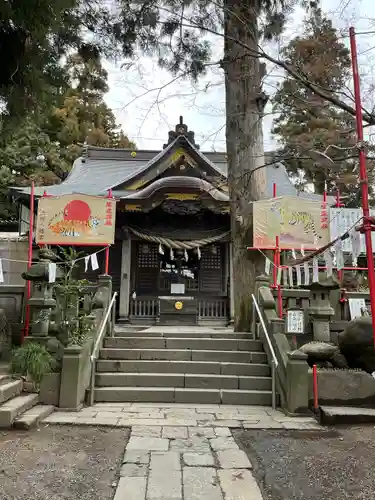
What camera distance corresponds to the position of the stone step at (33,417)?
528cm

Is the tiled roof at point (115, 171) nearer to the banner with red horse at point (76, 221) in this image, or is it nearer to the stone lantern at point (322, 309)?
the banner with red horse at point (76, 221)

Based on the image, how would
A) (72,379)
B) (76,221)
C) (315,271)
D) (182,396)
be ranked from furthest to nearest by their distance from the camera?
(76,221), (315,271), (182,396), (72,379)

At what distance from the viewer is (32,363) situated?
6.54 meters

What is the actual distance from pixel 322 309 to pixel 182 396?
3032 mm

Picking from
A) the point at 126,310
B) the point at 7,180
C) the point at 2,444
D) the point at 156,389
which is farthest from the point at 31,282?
the point at 7,180

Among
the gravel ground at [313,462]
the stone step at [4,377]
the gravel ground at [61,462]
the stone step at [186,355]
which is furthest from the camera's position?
the stone step at [186,355]

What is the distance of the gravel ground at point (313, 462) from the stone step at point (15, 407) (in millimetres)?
2916

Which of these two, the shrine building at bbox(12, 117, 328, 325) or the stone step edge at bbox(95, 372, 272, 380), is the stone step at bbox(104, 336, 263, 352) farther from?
the shrine building at bbox(12, 117, 328, 325)

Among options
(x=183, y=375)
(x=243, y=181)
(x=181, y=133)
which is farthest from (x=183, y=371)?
(x=181, y=133)

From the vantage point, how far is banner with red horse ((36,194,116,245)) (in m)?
10.7

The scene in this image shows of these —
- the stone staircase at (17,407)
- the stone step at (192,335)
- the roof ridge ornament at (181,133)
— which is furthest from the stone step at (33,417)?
the roof ridge ornament at (181,133)

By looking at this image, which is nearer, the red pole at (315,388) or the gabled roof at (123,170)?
the red pole at (315,388)

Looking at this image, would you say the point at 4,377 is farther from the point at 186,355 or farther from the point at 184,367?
A: the point at 186,355

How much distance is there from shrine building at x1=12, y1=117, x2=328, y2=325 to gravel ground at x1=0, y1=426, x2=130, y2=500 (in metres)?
7.85
